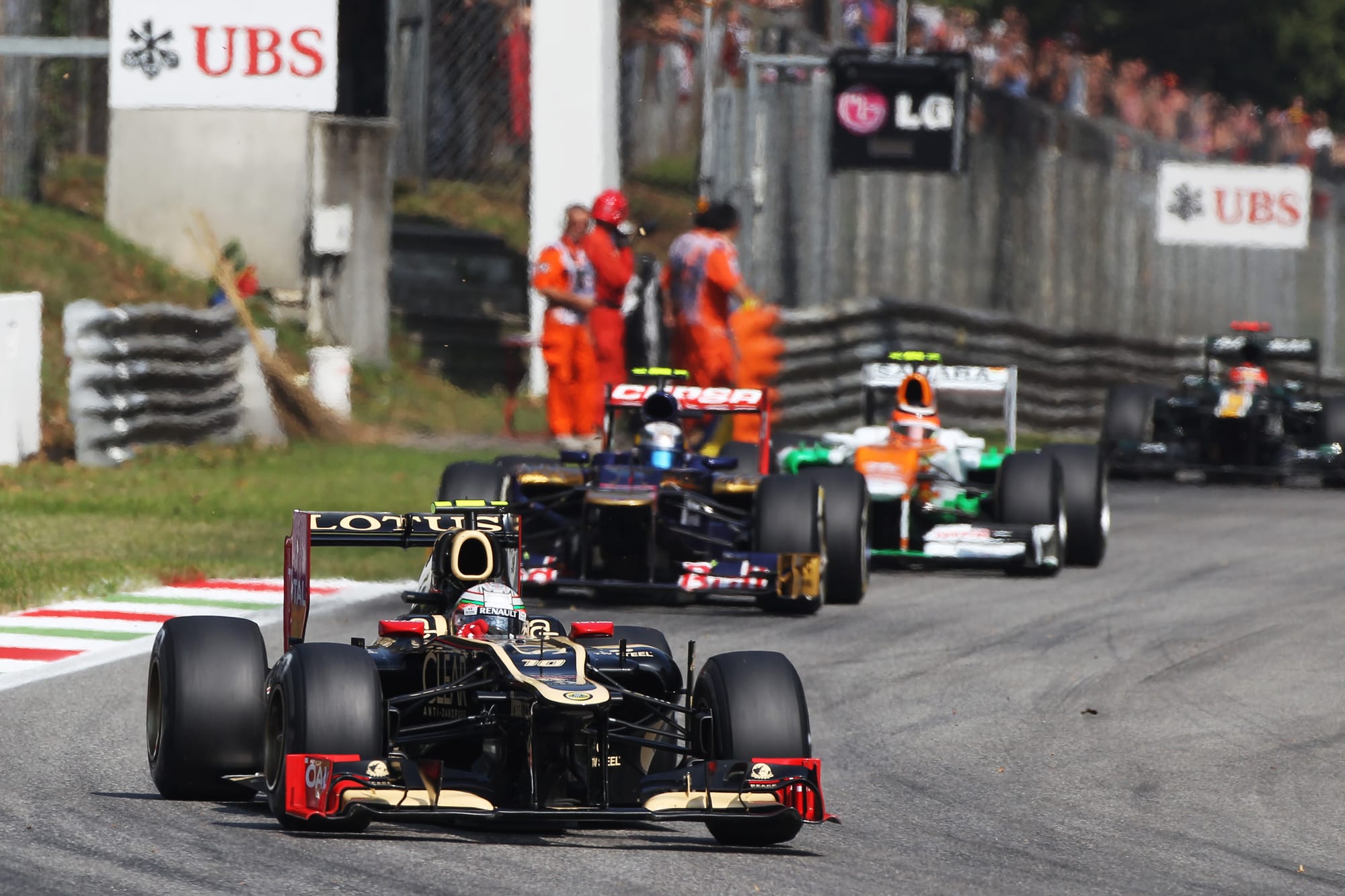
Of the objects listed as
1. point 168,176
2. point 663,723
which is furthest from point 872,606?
point 168,176

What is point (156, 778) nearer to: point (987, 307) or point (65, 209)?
point (65, 209)

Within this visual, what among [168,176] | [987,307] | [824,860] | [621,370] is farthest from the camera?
[987,307]

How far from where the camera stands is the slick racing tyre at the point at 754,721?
720cm

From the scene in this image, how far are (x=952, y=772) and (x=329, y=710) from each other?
275cm

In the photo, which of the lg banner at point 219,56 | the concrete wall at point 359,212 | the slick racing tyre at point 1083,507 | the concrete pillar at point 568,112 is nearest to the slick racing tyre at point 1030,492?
the slick racing tyre at point 1083,507

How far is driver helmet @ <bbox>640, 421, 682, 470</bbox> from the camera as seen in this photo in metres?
13.4

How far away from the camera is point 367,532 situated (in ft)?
26.3

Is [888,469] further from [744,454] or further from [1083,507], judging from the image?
[1083,507]

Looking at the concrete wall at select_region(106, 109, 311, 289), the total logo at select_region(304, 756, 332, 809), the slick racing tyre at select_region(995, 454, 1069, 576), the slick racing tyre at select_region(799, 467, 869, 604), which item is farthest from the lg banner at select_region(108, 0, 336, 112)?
the total logo at select_region(304, 756, 332, 809)

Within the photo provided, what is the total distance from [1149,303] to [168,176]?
12.6 meters

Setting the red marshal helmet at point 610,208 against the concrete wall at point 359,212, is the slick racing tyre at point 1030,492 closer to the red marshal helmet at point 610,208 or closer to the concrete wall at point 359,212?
the red marshal helmet at point 610,208

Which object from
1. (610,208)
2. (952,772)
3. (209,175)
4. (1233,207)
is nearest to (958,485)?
(610,208)

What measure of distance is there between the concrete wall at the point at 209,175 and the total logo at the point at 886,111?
17.0 ft

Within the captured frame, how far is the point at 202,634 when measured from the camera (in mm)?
7586
